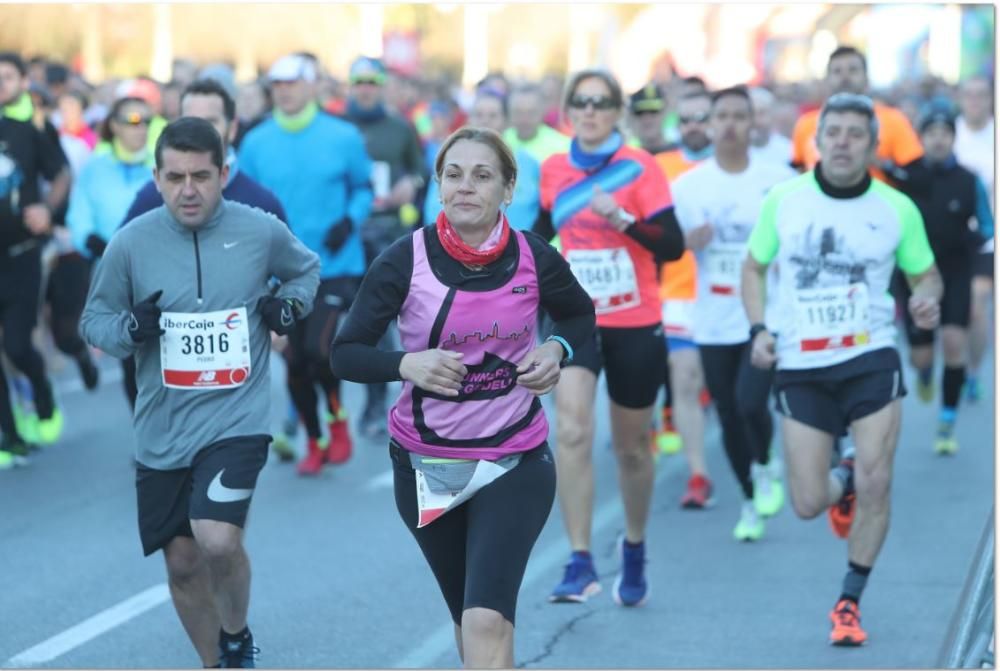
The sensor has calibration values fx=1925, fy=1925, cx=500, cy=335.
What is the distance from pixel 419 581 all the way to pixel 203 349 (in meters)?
2.34

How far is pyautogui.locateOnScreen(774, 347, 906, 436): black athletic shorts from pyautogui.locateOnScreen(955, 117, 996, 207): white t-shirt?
5.97m

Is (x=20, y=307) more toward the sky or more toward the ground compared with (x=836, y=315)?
more toward the ground

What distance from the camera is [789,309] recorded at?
23.7 ft

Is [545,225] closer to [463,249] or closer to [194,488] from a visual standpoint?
[194,488]

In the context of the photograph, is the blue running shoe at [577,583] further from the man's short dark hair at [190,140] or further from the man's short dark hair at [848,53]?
the man's short dark hair at [848,53]

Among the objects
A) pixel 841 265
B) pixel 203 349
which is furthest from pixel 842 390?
pixel 203 349

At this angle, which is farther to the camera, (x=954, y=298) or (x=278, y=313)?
(x=954, y=298)

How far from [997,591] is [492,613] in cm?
132

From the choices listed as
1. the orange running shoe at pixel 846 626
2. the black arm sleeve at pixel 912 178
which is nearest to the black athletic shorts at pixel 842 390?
the orange running shoe at pixel 846 626

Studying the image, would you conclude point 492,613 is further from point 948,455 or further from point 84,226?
point 948,455

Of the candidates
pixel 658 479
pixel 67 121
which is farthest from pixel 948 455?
pixel 67 121

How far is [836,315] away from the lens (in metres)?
7.12

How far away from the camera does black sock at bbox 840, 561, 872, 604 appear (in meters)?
7.04

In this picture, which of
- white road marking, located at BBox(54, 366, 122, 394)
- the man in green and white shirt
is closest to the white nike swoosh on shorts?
the man in green and white shirt
